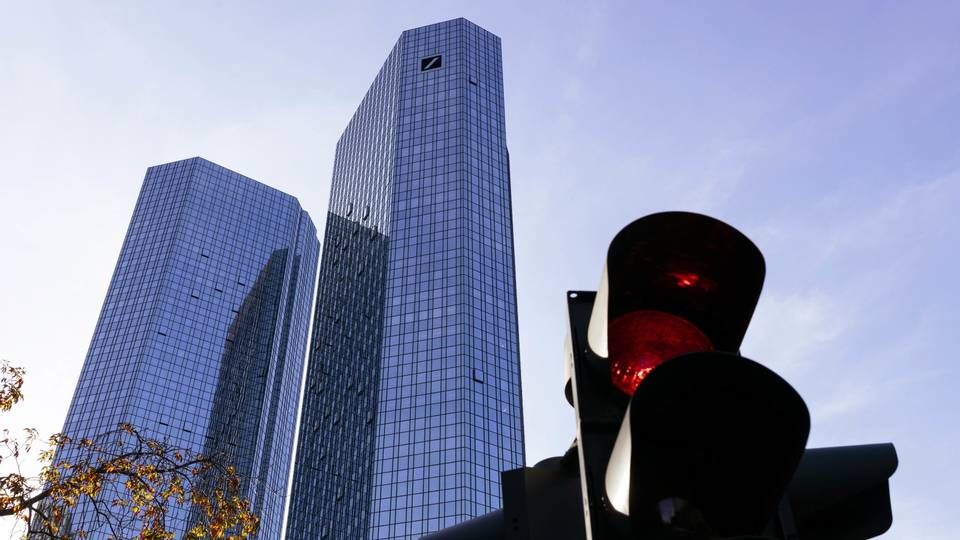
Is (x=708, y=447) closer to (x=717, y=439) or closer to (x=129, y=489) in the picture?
(x=717, y=439)

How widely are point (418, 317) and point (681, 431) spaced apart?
105 m

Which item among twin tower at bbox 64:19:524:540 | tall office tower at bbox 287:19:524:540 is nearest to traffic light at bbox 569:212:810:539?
twin tower at bbox 64:19:524:540

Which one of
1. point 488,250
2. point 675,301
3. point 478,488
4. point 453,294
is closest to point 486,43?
point 488,250

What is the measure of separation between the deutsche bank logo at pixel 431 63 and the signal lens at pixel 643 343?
13626cm

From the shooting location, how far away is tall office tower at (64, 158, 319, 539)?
138 meters

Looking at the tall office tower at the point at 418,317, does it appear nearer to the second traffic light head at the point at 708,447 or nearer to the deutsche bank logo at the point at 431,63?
the deutsche bank logo at the point at 431,63

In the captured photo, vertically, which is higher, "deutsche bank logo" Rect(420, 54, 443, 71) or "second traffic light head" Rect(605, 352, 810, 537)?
"deutsche bank logo" Rect(420, 54, 443, 71)

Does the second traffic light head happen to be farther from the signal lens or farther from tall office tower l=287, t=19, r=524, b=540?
tall office tower l=287, t=19, r=524, b=540

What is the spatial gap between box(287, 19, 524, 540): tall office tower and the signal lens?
87.7 m

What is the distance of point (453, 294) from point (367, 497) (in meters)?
29.4

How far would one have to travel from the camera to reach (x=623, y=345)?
3010mm

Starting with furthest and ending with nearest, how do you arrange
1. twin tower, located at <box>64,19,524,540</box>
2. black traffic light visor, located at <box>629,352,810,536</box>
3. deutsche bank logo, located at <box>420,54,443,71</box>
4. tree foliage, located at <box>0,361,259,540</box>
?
deutsche bank logo, located at <box>420,54,443,71</box> → twin tower, located at <box>64,19,524,540</box> → tree foliage, located at <box>0,361,259,540</box> → black traffic light visor, located at <box>629,352,810,536</box>

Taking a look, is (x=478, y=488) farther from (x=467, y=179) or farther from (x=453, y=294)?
(x=467, y=179)

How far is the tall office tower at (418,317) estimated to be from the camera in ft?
309
